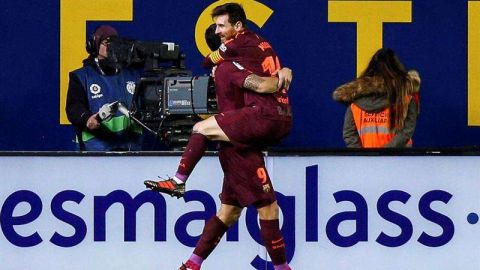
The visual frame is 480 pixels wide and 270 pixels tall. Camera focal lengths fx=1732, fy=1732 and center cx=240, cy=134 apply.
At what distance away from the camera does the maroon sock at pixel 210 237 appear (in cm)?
1132

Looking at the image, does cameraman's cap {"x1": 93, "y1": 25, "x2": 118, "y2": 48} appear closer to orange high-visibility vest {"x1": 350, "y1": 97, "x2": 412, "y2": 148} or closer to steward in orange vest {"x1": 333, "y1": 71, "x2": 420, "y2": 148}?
steward in orange vest {"x1": 333, "y1": 71, "x2": 420, "y2": 148}

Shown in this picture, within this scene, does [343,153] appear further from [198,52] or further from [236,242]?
[198,52]

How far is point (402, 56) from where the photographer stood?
14555mm

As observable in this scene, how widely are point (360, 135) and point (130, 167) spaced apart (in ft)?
5.72

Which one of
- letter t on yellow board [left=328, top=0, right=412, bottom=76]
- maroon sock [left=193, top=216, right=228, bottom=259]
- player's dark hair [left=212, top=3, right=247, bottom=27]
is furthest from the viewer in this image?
letter t on yellow board [left=328, top=0, right=412, bottom=76]

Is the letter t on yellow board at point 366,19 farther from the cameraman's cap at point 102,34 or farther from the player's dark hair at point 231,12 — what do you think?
the player's dark hair at point 231,12

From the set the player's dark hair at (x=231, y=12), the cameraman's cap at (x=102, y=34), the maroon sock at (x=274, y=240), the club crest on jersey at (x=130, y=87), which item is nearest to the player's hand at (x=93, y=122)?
the club crest on jersey at (x=130, y=87)

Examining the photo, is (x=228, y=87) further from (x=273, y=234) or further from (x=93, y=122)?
(x=93, y=122)

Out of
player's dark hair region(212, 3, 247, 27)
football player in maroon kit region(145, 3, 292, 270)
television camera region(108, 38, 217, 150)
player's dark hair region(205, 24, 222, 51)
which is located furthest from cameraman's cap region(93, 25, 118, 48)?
player's dark hair region(212, 3, 247, 27)

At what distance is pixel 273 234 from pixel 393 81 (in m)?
1.86

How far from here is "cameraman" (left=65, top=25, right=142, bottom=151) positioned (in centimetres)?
1276

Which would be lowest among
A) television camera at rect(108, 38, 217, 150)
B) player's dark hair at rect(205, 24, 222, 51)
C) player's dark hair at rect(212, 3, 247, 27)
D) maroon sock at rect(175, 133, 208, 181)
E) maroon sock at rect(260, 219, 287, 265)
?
maroon sock at rect(260, 219, 287, 265)

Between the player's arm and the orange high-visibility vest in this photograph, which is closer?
the player's arm

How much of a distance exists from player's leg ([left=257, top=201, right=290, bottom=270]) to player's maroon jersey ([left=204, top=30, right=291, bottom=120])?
2.05 feet
